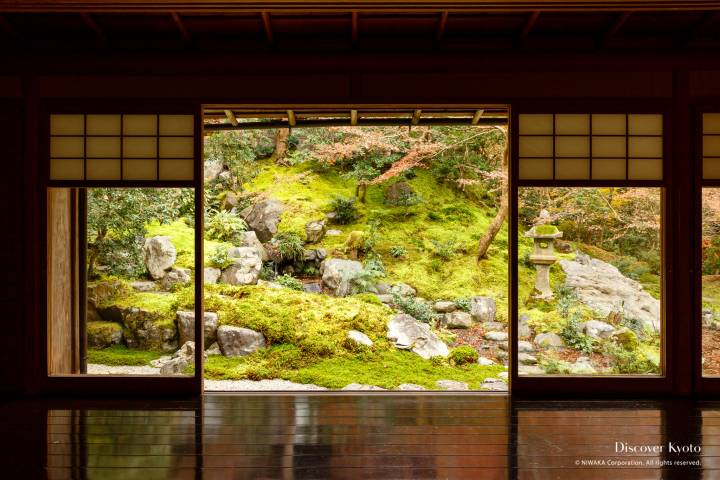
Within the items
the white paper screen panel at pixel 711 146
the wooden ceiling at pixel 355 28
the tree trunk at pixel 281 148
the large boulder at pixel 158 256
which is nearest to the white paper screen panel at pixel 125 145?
the wooden ceiling at pixel 355 28

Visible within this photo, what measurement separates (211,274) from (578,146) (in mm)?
5965

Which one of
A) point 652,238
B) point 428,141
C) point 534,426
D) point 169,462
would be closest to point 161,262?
point 428,141

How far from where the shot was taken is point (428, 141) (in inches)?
375

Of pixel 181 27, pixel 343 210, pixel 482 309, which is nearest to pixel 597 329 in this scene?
pixel 482 309

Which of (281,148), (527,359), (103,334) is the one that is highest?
(281,148)

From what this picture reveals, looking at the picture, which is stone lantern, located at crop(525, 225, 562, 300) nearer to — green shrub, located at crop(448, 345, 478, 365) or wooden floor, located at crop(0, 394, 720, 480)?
green shrub, located at crop(448, 345, 478, 365)

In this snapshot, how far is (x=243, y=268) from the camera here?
27.6 ft

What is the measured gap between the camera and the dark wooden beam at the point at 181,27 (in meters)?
3.41

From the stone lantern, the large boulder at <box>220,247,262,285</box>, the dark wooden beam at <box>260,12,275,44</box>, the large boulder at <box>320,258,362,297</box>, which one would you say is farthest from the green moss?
the stone lantern

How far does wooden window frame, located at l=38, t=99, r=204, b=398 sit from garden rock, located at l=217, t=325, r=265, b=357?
351cm

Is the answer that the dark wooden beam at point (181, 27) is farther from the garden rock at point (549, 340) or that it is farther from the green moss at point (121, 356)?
the garden rock at point (549, 340)

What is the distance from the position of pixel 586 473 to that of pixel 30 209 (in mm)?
3874

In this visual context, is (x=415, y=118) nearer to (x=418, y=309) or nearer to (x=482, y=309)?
(x=418, y=309)

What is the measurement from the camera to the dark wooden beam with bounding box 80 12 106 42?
3.43 m
